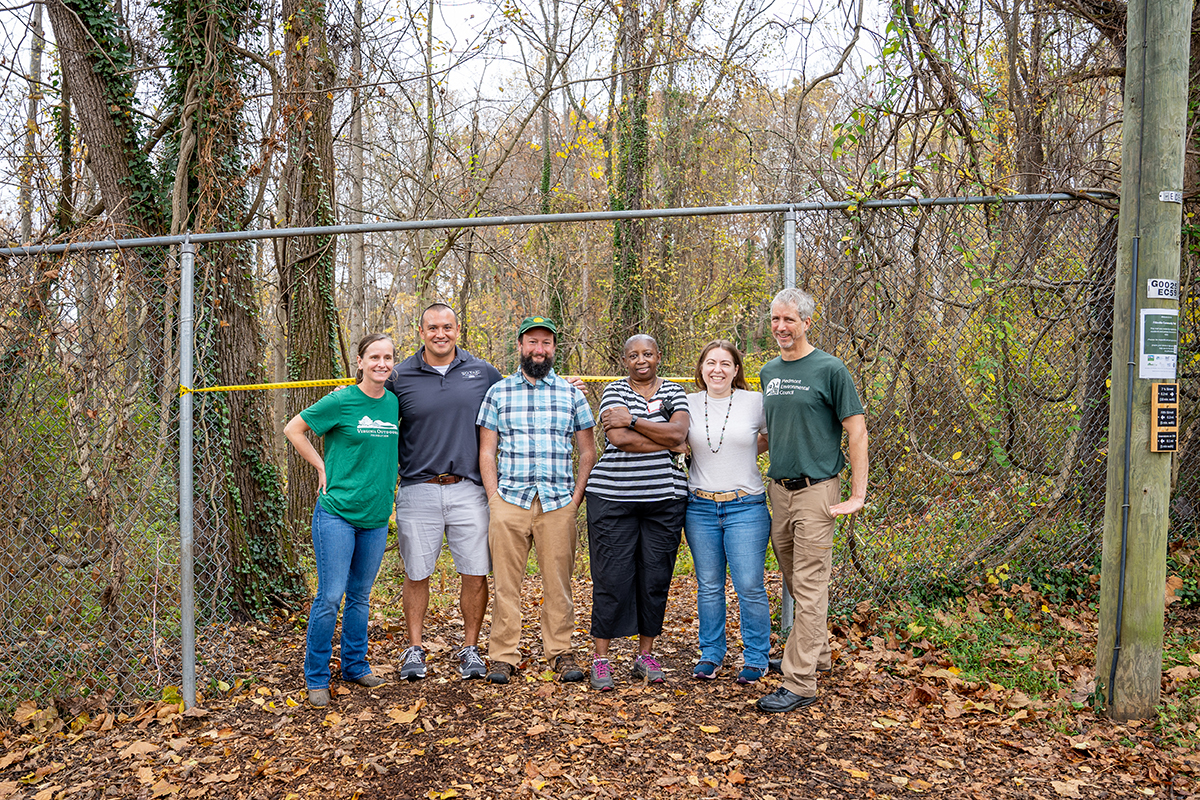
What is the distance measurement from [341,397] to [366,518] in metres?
0.66

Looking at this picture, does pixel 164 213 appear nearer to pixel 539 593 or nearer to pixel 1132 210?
pixel 539 593

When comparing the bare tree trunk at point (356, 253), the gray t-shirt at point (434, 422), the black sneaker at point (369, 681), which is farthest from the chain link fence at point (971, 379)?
the bare tree trunk at point (356, 253)

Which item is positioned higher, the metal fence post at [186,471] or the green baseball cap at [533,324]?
the green baseball cap at [533,324]

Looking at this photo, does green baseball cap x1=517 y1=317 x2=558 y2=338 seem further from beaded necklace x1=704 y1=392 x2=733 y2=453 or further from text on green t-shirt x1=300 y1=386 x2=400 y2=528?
beaded necklace x1=704 y1=392 x2=733 y2=453

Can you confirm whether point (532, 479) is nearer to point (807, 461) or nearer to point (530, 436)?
point (530, 436)

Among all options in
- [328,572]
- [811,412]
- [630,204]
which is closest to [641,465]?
A: [811,412]

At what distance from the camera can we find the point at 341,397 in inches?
157

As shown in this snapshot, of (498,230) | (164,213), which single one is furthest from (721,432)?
(498,230)

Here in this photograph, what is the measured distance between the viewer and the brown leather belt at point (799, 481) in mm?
3840

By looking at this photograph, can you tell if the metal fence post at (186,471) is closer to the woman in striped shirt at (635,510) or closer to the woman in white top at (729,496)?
the woman in striped shirt at (635,510)

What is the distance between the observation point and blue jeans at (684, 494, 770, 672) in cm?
402

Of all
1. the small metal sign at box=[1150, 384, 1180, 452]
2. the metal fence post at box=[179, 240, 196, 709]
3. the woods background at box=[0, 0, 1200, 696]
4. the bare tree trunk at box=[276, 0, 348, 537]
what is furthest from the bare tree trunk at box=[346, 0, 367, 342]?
the small metal sign at box=[1150, 384, 1180, 452]

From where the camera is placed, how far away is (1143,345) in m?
3.56

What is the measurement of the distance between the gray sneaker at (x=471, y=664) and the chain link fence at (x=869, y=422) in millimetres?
1400
